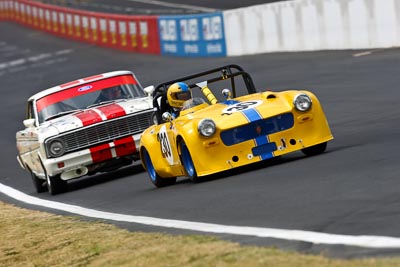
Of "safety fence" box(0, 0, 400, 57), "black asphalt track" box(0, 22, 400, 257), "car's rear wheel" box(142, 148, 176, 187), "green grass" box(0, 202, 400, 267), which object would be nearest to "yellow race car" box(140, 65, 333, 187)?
"black asphalt track" box(0, 22, 400, 257)

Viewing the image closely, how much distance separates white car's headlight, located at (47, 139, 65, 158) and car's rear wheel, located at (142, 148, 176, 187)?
1.86 metres

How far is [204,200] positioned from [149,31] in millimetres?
28042

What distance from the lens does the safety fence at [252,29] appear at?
24.0 metres

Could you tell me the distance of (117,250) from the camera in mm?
7719

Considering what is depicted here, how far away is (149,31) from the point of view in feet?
123

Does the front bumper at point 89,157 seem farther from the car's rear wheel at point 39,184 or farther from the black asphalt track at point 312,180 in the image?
the car's rear wheel at point 39,184

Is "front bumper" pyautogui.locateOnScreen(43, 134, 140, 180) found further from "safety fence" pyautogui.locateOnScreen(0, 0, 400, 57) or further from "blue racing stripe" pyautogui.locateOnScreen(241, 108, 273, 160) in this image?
"safety fence" pyautogui.locateOnScreen(0, 0, 400, 57)

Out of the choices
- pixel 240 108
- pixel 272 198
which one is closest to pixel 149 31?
pixel 240 108

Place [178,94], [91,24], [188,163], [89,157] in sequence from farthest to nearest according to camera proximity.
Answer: [91,24] → [89,157] → [178,94] → [188,163]

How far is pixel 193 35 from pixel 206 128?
23318mm

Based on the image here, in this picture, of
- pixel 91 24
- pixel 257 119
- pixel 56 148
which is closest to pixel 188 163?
pixel 257 119

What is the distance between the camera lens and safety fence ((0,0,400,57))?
947 inches

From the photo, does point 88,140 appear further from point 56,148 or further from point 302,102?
point 302,102

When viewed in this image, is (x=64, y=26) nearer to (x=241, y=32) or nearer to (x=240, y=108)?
(x=241, y=32)
